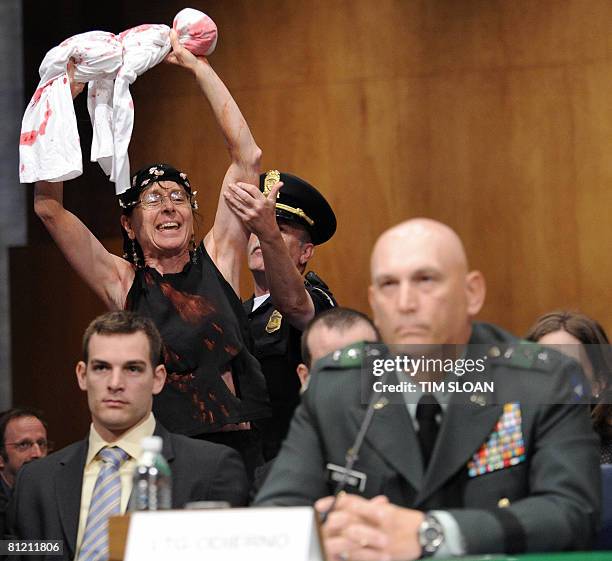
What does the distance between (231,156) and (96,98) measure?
1.38 feet

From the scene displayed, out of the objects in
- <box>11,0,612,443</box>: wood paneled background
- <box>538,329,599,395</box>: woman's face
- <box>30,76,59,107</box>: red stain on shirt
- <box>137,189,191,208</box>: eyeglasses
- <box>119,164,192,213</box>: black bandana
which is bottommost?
<box>538,329,599,395</box>: woman's face

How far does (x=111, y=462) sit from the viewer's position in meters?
2.82

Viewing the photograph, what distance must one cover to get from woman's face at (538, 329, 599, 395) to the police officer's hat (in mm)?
996

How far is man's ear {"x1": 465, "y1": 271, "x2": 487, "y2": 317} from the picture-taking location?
2.15m

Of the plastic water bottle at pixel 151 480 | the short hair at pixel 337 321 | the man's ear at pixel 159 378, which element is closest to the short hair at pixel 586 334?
the short hair at pixel 337 321

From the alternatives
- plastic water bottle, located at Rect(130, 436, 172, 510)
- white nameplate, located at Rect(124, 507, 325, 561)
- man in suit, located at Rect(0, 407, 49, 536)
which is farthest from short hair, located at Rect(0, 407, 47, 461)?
white nameplate, located at Rect(124, 507, 325, 561)

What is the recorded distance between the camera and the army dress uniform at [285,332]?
3605mm

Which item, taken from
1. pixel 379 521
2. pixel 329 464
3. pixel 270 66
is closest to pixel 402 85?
pixel 270 66

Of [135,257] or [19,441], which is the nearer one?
[135,257]

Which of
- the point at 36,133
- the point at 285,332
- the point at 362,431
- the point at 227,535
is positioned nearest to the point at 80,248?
the point at 36,133

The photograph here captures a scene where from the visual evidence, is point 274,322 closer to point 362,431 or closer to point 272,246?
point 272,246

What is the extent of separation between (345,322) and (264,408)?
19.4 inches

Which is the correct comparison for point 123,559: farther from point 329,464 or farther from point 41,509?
point 41,509

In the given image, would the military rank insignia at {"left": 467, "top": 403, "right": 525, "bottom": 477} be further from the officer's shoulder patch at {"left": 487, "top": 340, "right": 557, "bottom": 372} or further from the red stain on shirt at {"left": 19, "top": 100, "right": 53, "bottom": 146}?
the red stain on shirt at {"left": 19, "top": 100, "right": 53, "bottom": 146}
